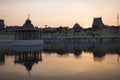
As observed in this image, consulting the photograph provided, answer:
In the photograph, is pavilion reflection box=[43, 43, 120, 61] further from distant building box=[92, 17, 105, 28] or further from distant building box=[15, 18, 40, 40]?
distant building box=[92, 17, 105, 28]

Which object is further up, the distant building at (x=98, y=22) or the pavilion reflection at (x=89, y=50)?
the distant building at (x=98, y=22)

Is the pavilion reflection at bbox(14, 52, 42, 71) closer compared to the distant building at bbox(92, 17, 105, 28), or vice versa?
the pavilion reflection at bbox(14, 52, 42, 71)

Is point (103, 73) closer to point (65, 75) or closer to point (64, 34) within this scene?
→ point (65, 75)

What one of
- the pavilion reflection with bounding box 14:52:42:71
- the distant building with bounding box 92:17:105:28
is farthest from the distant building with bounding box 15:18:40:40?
the distant building with bounding box 92:17:105:28

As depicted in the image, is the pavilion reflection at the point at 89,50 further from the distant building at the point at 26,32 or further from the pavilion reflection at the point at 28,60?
the pavilion reflection at the point at 28,60

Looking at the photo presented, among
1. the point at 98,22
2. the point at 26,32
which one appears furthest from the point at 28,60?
the point at 98,22

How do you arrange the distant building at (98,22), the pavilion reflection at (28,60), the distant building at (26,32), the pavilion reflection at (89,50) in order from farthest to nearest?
the distant building at (98,22) < the distant building at (26,32) < the pavilion reflection at (89,50) < the pavilion reflection at (28,60)

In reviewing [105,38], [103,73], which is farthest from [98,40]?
[103,73]

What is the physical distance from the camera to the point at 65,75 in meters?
15.8

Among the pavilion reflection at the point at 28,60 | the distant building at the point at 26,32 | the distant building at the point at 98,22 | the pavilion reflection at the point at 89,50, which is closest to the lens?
the pavilion reflection at the point at 28,60

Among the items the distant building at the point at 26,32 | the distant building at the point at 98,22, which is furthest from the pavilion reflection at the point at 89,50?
the distant building at the point at 98,22

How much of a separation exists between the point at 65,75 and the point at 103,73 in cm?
244

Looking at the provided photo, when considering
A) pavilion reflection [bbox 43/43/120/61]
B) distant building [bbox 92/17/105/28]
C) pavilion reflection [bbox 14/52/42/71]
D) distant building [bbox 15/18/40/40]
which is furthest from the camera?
distant building [bbox 92/17/105/28]

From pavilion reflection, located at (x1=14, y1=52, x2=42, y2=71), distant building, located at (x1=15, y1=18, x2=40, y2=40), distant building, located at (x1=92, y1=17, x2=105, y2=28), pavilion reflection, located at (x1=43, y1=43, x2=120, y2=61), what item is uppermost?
distant building, located at (x1=92, y1=17, x2=105, y2=28)
